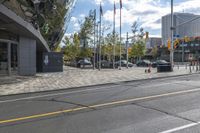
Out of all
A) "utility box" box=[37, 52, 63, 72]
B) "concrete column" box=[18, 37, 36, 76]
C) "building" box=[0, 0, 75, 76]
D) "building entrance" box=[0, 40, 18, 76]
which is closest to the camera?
"building" box=[0, 0, 75, 76]

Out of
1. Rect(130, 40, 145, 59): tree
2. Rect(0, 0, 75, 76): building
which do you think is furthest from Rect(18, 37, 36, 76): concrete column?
Rect(130, 40, 145, 59): tree

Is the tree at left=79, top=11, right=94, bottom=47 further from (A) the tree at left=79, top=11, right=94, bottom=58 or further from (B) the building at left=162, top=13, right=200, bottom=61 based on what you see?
(B) the building at left=162, top=13, right=200, bottom=61

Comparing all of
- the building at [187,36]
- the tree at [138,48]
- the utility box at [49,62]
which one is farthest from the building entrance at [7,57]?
the building at [187,36]

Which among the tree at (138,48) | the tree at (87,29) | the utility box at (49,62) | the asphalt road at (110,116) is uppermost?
the tree at (87,29)

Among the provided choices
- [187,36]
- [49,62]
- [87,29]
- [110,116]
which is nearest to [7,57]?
[49,62]

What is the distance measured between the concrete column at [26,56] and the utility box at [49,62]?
7.33 m

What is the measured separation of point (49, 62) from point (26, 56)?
898 cm

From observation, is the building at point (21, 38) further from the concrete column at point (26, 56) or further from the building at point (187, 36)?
the building at point (187, 36)

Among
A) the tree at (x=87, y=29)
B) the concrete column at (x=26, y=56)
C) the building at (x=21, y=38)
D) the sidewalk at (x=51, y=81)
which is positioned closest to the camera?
the sidewalk at (x=51, y=81)

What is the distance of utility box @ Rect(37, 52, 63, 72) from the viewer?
38.7 meters

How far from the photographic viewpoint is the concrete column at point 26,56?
2956cm

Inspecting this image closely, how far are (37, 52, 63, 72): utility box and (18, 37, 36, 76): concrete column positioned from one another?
24.1 ft

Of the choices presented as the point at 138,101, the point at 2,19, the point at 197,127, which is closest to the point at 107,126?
the point at 197,127

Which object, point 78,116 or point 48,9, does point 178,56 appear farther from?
point 78,116
